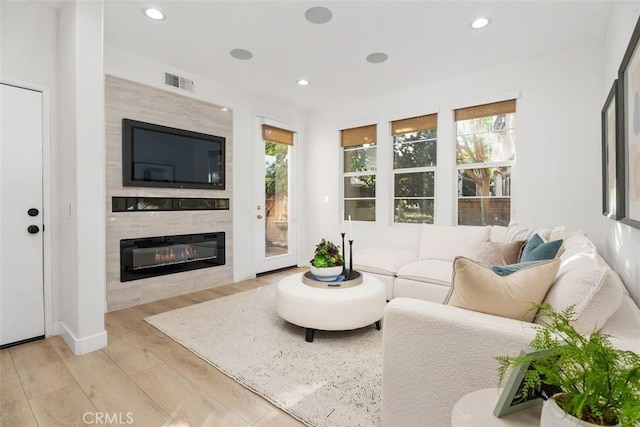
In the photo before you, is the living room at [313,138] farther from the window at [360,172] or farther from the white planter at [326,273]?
the white planter at [326,273]

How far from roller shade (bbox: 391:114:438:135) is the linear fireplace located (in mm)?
2887

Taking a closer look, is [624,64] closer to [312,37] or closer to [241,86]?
[312,37]

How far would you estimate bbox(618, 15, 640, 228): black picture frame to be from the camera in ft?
5.24

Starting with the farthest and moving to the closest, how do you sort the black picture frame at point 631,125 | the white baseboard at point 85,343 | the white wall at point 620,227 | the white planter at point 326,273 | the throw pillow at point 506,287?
the white planter at point 326,273, the white baseboard at point 85,343, the white wall at point 620,227, the black picture frame at point 631,125, the throw pillow at point 506,287

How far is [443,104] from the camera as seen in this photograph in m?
4.14

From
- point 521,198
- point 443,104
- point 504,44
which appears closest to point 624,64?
point 504,44

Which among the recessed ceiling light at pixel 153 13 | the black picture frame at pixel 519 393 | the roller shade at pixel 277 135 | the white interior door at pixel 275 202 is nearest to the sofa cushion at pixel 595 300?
the black picture frame at pixel 519 393

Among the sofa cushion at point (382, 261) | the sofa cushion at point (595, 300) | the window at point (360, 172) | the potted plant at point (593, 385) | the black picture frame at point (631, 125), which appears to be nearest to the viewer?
the potted plant at point (593, 385)

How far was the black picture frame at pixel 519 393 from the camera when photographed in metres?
0.82

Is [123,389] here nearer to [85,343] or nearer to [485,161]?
[85,343]

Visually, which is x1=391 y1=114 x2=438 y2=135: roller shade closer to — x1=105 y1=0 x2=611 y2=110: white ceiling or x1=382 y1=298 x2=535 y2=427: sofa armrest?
x1=105 y1=0 x2=611 y2=110: white ceiling

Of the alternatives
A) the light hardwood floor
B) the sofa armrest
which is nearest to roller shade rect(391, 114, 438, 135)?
the sofa armrest

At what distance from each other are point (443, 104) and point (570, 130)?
1.41 m

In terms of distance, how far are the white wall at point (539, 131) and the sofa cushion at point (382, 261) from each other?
55 centimetres
